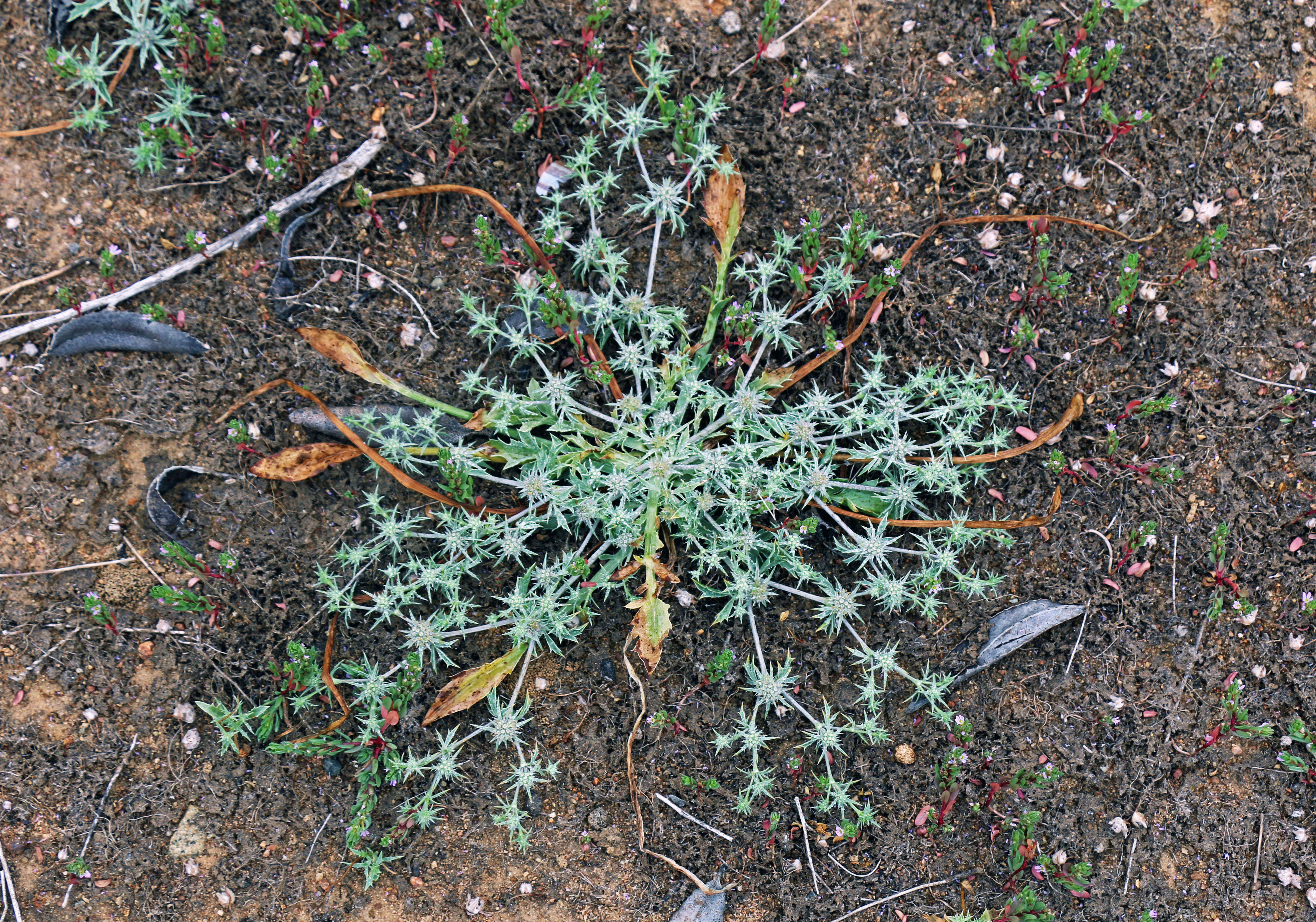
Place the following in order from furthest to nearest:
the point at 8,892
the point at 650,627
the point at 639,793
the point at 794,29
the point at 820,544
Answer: the point at 794,29 → the point at 820,544 → the point at 639,793 → the point at 8,892 → the point at 650,627

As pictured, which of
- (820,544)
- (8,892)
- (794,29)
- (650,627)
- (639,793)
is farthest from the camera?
(794,29)

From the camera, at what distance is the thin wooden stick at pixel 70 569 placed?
3.42 m

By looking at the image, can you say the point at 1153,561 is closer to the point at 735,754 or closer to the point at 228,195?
the point at 735,754

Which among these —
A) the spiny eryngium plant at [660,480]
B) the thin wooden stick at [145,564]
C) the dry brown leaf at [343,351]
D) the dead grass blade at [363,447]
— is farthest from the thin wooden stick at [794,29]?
the thin wooden stick at [145,564]

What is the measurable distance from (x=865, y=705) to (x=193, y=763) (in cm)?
283

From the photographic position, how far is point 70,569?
3443 millimetres

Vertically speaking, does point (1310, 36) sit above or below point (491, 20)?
above

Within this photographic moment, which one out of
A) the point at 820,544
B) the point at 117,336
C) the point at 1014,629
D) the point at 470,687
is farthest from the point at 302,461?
the point at 1014,629

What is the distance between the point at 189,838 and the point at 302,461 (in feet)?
5.34

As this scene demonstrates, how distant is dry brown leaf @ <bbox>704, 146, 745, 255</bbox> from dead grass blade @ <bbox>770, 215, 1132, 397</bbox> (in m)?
0.59

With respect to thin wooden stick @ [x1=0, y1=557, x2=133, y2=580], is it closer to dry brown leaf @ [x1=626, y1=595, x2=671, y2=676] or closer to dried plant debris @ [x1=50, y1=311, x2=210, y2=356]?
dried plant debris @ [x1=50, y1=311, x2=210, y2=356]

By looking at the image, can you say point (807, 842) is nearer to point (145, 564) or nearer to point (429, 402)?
point (429, 402)

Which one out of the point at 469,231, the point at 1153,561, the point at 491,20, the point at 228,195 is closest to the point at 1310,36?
the point at 1153,561

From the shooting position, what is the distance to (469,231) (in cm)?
364
